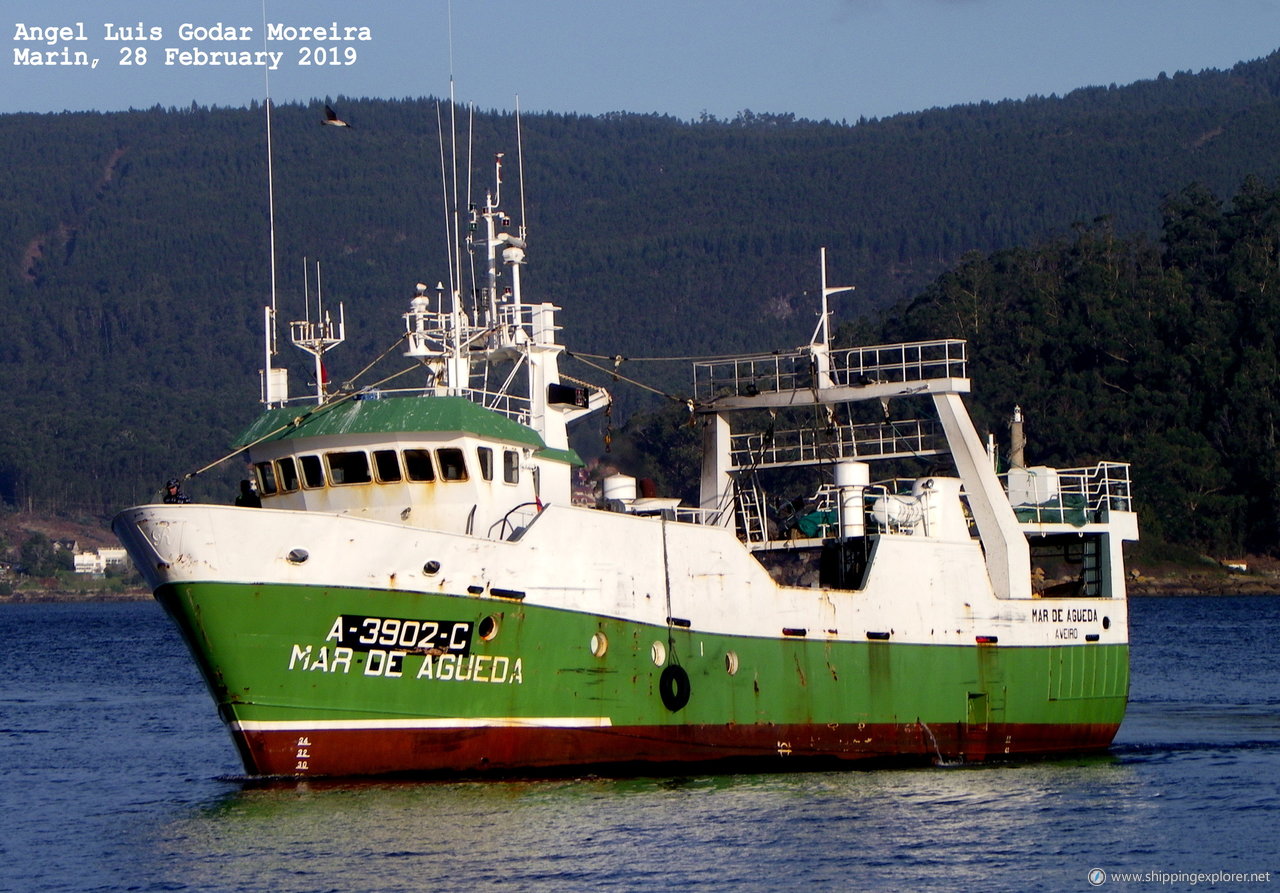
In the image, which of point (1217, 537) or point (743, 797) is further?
point (1217, 537)

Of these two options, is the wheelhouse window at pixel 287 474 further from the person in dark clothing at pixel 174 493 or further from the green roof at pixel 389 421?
the person in dark clothing at pixel 174 493

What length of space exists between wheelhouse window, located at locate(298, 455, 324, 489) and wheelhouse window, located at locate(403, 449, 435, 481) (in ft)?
4.20

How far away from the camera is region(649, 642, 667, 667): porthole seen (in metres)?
26.3

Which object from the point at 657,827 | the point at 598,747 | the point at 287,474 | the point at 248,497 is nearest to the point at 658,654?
the point at 598,747

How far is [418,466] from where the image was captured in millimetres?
26422

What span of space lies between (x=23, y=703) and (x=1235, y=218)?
96.9 metres

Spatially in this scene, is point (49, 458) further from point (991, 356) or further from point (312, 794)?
point (312, 794)

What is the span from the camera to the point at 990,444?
3359 centimetres

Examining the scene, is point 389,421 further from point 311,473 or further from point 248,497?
point 248,497

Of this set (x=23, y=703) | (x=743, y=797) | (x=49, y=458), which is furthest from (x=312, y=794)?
(x=49, y=458)

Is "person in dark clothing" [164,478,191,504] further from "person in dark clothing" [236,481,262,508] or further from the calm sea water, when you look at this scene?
the calm sea water

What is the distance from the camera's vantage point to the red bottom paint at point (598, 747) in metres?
24.8

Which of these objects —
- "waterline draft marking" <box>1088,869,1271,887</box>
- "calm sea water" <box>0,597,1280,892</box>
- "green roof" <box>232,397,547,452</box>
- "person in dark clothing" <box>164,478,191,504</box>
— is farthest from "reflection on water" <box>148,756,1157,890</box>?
"green roof" <box>232,397,547,452</box>

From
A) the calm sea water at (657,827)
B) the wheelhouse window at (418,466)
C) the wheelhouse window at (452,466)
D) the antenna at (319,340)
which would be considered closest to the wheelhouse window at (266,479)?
the antenna at (319,340)
